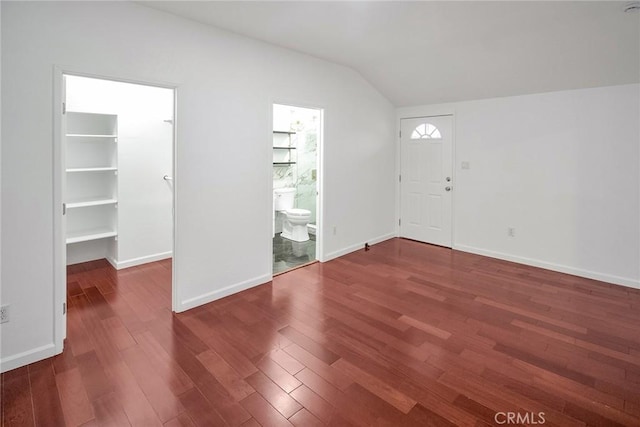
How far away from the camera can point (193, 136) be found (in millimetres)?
3023

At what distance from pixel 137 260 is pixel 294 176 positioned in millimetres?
2888

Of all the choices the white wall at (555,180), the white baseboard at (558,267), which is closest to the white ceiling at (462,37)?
the white wall at (555,180)

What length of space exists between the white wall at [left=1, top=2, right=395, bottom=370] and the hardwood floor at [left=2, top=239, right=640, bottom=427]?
16.1 inches

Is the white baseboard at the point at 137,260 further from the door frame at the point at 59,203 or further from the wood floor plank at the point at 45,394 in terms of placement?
the wood floor plank at the point at 45,394

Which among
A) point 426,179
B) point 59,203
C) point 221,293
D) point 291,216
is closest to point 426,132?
point 426,179

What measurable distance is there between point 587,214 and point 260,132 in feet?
12.5

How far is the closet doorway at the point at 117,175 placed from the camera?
13.1ft

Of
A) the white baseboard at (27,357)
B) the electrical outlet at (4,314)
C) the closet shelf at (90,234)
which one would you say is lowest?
the white baseboard at (27,357)

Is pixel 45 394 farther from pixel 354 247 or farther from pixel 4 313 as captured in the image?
pixel 354 247

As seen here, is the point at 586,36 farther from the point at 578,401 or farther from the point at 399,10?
the point at 578,401

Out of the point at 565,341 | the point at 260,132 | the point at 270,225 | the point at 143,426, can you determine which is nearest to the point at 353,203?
the point at 270,225

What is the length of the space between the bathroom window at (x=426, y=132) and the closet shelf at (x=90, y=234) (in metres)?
4.50

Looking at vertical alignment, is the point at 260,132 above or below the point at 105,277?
above

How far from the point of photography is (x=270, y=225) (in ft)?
12.3
